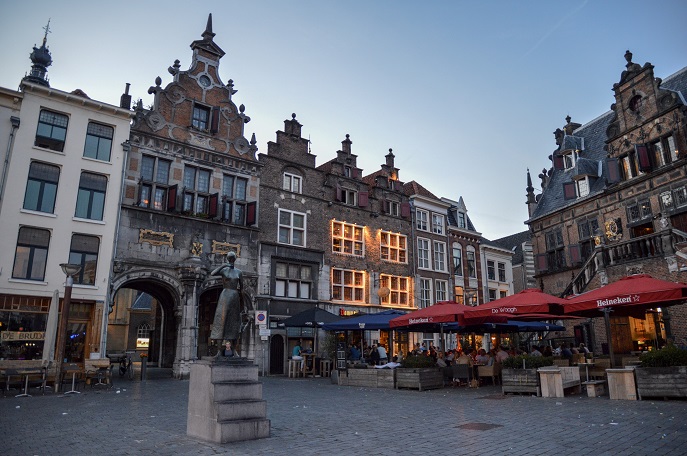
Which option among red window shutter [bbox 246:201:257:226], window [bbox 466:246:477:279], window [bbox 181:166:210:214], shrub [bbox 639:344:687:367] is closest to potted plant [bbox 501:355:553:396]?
shrub [bbox 639:344:687:367]

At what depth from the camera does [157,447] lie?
22.8 ft

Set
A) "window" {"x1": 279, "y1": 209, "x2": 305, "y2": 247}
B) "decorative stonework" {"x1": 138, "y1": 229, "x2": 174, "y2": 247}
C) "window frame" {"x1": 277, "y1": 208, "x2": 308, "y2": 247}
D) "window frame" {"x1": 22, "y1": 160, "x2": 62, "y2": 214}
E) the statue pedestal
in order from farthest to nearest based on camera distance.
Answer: "window" {"x1": 279, "y1": 209, "x2": 305, "y2": 247} < "window frame" {"x1": 277, "y1": 208, "x2": 308, "y2": 247} < "decorative stonework" {"x1": 138, "y1": 229, "x2": 174, "y2": 247} < "window frame" {"x1": 22, "y1": 160, "x2": 62, "y2": 214} < the statue pedestal

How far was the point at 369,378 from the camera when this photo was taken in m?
17.4

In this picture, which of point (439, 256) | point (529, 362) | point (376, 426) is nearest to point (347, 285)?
point (439, 256)

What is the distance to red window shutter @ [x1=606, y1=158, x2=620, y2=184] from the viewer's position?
25406mm

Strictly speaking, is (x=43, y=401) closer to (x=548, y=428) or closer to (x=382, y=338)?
(x=548, y=428)

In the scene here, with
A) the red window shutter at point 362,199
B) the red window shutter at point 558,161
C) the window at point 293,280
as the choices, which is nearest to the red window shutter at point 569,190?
the red window shutter at point 558,161

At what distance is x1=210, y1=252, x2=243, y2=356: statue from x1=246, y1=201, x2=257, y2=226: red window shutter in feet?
51.8

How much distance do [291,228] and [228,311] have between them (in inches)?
721

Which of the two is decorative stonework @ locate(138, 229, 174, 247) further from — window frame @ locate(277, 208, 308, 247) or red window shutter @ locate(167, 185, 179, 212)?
window frame @ locate(277, 208, 308, 247)

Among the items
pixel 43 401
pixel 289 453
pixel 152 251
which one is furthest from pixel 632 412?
pixel 152 251

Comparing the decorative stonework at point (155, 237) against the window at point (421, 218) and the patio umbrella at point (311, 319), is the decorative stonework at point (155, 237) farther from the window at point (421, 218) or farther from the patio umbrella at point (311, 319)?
the window at point (421, 218)

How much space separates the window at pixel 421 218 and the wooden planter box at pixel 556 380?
21.8m

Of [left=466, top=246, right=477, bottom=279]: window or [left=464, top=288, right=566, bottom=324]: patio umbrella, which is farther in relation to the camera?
[left=466, top=246, right=477, bottom=279]: window
